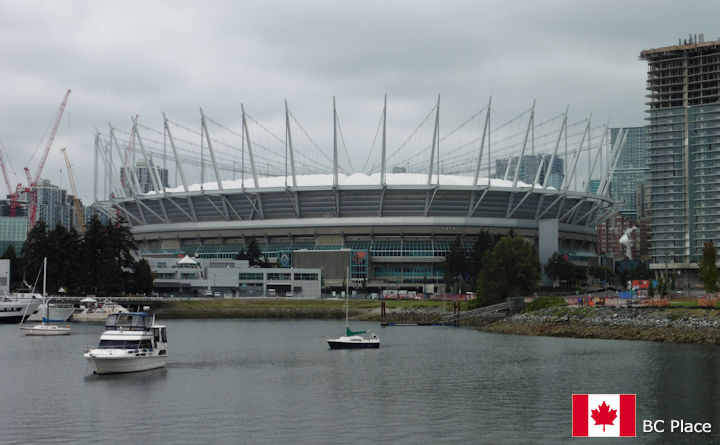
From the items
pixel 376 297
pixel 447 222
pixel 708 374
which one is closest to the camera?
pixel 708 374

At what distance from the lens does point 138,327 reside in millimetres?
61156

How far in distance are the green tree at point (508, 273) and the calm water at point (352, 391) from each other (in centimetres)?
2789

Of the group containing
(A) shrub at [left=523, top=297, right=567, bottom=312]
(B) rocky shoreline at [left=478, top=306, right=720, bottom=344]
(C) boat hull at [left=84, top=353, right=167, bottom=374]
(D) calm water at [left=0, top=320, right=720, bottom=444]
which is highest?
(A) shrub at [left=523, top=297, right=567, bottom=312]

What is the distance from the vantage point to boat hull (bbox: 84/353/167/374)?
5744 centimetres

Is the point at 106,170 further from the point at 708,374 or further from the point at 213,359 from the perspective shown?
the point at 708,374

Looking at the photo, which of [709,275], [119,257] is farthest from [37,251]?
[709,275]

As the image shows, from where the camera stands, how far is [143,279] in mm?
141875

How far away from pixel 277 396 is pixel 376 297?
312ft

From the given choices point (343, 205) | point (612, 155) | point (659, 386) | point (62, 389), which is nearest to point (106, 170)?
point (343, 205)

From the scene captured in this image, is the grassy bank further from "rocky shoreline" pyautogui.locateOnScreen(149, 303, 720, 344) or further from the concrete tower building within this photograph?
the concrete tower building

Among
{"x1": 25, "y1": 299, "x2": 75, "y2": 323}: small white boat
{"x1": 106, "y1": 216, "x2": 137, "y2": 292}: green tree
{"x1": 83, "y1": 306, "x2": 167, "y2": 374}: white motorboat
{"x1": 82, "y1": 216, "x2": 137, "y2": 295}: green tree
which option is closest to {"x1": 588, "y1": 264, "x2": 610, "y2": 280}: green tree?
{"x1": 106, "y1": 216, "x2": 137, "y2": 292}: green tree

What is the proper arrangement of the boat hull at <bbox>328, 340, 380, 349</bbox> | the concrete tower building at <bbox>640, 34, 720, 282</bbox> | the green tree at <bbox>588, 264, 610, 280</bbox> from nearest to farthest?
1. the boat hull at <bbox>328, 340, 380, 349</bbox>
2. the green tree at <bbox>588, 264, 610, 280</bbox>
3. the concrete tower building at <bbox>640, 34, 720, 282</bbox>

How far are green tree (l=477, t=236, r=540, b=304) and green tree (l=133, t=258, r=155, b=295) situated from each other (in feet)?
185

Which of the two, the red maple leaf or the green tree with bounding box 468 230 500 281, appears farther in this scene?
the green tree with bounding box 468 230 500 281
